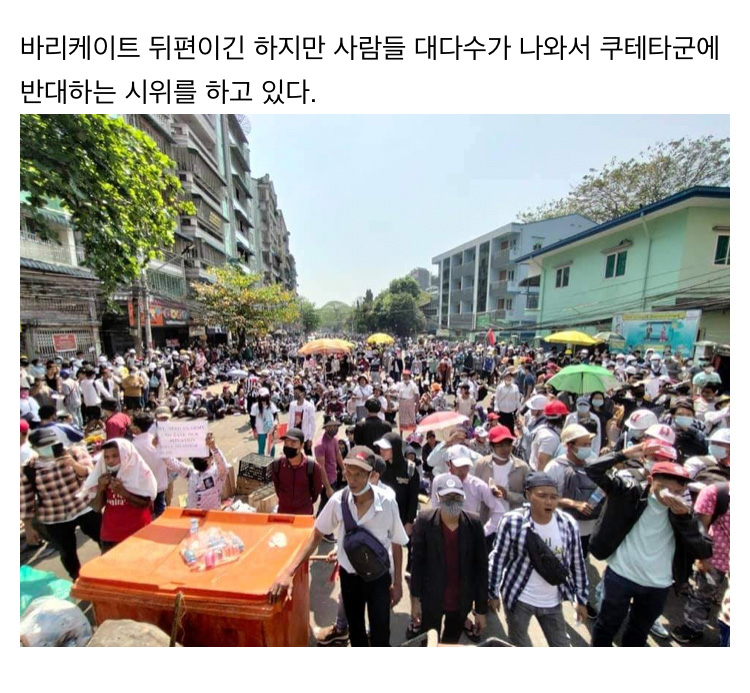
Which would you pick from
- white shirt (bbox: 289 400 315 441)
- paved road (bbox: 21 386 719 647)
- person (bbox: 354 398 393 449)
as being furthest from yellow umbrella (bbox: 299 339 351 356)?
paved road (bbox: 21 386 719 647)

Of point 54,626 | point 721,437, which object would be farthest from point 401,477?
point 721,437

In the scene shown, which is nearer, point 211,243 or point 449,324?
point 211,243

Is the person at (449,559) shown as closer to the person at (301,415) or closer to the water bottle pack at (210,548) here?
the water bottle pack at (210,548)

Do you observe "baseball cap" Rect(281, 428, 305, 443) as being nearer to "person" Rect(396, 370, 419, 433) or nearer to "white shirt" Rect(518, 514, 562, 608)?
"white shirt" Rect(518, 514, 562, 608)

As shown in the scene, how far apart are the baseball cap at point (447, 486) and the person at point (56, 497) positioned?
3.22 m

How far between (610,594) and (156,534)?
3343 mm

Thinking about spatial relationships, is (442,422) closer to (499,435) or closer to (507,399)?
(499,435)

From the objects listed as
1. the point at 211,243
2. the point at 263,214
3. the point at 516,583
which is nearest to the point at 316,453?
the point at 516,583

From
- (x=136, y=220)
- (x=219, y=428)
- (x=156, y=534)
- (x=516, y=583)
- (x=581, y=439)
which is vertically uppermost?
(x=136, y=220)

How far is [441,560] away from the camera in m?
2.52

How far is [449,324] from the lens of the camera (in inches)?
1727

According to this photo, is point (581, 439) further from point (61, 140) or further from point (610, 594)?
point (61, 140)

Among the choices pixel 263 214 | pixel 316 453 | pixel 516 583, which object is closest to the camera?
pixel 516 583

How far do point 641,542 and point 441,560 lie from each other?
1.37 m
